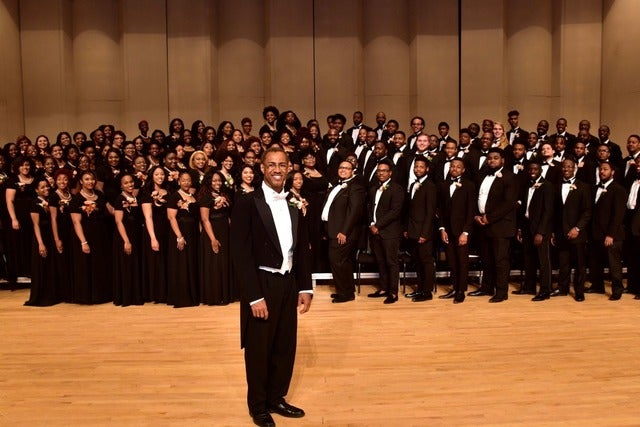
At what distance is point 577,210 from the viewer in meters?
7.26

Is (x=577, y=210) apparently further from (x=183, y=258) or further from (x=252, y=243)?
(x=252, y=243)

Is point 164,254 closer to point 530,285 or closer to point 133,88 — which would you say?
point 530,285

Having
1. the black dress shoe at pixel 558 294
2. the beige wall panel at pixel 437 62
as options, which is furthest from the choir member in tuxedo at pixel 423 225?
the beige wall panel at pixel 437 62

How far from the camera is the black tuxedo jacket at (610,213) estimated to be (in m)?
7.22

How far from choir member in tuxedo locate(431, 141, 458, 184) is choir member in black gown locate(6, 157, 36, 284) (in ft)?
15.6

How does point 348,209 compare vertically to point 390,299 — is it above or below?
above

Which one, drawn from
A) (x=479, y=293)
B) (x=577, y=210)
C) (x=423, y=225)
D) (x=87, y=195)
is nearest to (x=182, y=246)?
(x=87, y=195)

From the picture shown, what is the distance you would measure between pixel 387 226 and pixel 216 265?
1.92 m

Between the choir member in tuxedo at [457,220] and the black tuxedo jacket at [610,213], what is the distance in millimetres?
1411

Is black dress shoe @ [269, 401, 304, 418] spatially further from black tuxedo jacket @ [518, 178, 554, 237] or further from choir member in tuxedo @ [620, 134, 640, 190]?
choir member in tuxedo @ [620, 134, 640, 190]

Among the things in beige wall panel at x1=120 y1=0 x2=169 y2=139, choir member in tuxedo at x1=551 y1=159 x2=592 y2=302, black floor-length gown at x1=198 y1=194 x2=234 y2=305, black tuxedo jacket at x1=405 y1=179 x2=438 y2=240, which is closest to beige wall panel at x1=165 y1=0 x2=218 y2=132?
beige wall panel at x1=120 y1=0 x2=169 y2=139

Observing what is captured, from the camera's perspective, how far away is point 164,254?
730 cm

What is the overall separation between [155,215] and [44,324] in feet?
5.20

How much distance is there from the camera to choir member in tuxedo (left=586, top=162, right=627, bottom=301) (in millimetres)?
7227
